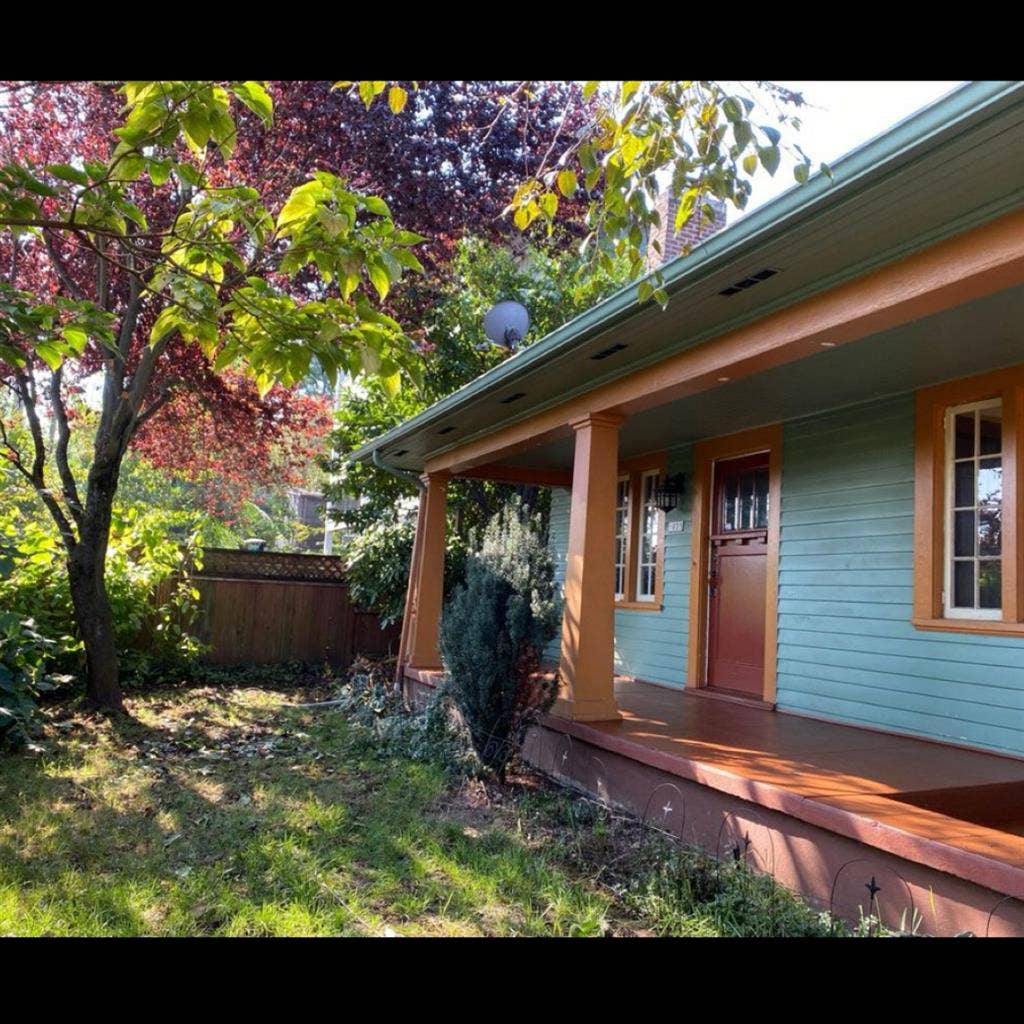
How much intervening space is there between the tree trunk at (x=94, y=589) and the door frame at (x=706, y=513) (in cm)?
523

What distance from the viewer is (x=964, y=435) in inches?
199

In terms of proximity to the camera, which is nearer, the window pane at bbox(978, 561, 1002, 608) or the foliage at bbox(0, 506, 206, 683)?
the window pane at bbox(978, 561, 1002, 608)

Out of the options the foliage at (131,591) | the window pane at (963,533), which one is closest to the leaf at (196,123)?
the window pane at (963,533)

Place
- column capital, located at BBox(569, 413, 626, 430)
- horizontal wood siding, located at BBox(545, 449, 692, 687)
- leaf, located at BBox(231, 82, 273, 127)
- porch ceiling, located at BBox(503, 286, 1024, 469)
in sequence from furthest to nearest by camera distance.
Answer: horizontal wood siding, located at BBox(545, 449, 692, 687) → column capital, located at BBox(569, 413, 626, 430) → porch ceiling, located at BBox(503, 286, 1024, 469) → leaf, located at BBox(231, 82, 273, 127)

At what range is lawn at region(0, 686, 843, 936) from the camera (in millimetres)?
3135

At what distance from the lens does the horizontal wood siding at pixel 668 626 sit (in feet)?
24.5

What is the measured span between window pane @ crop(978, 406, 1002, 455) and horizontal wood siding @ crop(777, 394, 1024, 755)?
0.46m

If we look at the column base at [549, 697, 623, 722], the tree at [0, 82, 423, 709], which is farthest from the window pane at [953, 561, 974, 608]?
the tree at [0, 82, 423, 709]

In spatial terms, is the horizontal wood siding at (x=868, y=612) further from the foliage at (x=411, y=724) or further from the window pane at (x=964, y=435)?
the foliage at (x=411, y=724)

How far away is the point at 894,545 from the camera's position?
5.43 metres

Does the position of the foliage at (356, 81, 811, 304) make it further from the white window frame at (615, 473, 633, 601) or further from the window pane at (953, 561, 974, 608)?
the white window frame at (615, 473, 633, 601)
